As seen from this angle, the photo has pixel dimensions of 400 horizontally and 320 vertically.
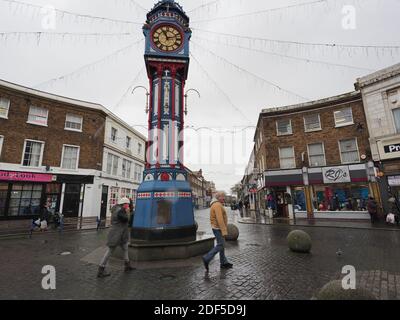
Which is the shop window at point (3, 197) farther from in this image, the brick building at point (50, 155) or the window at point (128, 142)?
the window at point (128, 142)

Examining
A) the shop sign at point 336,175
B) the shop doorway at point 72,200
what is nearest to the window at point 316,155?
the shop sign at point 336,175

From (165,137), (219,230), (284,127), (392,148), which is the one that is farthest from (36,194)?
(392,148)

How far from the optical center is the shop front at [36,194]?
15.3m

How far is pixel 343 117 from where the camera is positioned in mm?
17672

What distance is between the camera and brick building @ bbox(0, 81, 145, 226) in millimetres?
15586

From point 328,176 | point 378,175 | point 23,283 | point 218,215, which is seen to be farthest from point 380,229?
point 23,283

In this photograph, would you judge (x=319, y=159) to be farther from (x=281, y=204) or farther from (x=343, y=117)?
(x=281, y=204)

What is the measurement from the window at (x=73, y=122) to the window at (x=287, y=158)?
18.5 m

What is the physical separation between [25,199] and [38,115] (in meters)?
6.69

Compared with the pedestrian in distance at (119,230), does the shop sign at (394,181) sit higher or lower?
higher

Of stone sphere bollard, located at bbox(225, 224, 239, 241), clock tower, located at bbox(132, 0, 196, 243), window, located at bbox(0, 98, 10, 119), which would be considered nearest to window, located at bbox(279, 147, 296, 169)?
stone sphere bollard, located at bbox(225, 224, 239, 241)

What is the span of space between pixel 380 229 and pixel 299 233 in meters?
7.92

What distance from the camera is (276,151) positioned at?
65.2 ft
